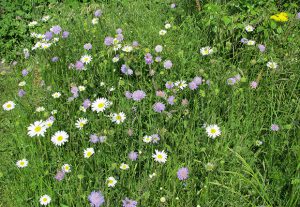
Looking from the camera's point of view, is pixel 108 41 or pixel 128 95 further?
pixel 108 41

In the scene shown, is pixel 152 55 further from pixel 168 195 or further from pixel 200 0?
pixel 168 195

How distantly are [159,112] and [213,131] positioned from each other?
0.36 metres

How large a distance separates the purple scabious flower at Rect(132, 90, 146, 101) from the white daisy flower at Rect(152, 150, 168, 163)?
0.47 m

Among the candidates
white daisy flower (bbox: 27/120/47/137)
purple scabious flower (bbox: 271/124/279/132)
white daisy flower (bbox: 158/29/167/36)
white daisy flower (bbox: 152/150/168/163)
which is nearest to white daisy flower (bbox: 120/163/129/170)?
white daisy flower (bbox: 152/150/168/163)

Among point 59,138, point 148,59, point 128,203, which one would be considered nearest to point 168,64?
point 148,59

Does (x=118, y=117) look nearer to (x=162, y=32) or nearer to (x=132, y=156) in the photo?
(x=132, y=156)

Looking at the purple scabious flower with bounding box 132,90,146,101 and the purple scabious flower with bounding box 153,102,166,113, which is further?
the purple scabious flower with bounding box 132,90,146,101

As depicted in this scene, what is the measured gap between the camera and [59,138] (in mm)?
2396

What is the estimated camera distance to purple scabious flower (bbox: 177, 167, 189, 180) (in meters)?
2.15

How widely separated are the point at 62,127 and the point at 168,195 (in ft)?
2.85

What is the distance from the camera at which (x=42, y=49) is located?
3.22 m

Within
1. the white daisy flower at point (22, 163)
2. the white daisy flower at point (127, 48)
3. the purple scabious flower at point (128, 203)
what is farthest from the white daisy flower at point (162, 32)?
the purple scabious flower at point (128, 203)

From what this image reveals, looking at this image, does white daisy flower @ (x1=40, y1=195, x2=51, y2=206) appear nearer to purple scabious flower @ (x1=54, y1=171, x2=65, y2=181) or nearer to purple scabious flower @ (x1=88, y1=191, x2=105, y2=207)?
purple scabious flower @ (x1=54, y1=171, x2=65, y2=181)

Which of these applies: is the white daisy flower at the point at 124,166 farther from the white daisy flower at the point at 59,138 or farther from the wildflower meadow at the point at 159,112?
the white daisy flower at the point at 59,138
